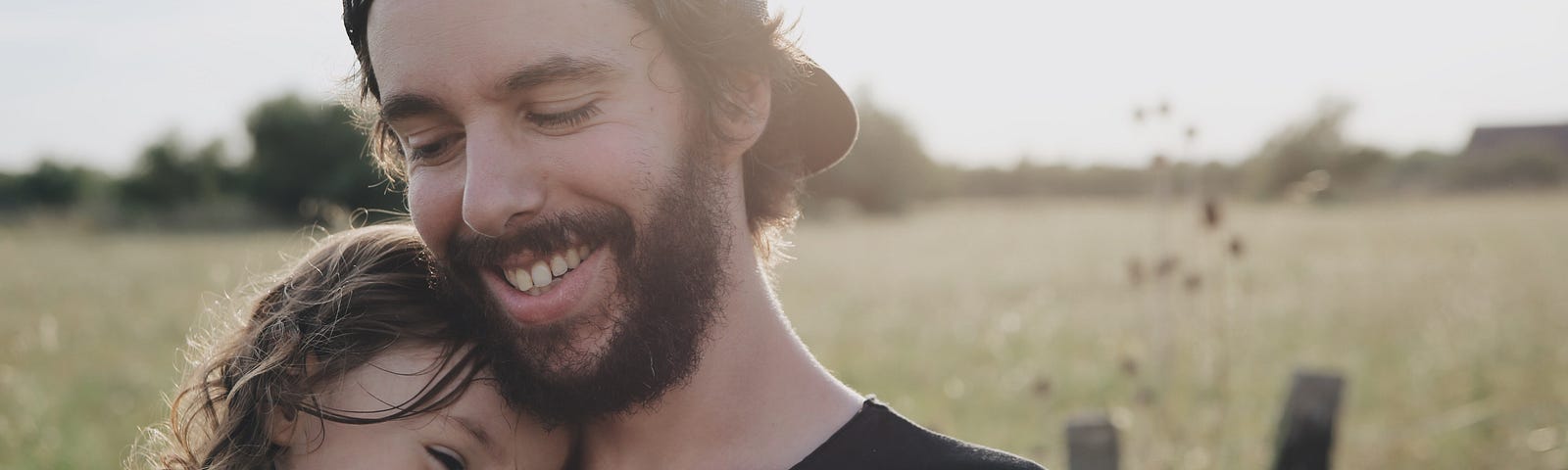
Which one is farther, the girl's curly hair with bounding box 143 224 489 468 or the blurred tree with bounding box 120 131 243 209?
Answer: the blurred tree with bounding box 120 131 243 209

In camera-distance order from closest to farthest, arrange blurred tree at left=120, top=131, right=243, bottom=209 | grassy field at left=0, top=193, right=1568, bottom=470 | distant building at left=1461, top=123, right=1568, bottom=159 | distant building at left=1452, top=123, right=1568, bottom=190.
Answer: grassy field at left=0, top=193, right=1568, bottom=470 → distant building at left=1452, top=123, right=1568, bottom=190 → distant building at left=1461, top=123, right=1568, bottom=159 → blurred tree at left=120, top=131, right=243, bottom=209

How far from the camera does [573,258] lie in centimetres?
159

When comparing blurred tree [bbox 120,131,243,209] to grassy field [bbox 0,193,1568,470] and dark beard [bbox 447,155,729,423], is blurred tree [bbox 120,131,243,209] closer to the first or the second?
grassy field [bbox 0,193,1568,470]

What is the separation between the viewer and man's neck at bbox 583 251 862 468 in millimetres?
1716

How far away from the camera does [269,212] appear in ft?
130

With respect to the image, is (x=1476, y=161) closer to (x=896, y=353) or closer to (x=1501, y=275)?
(x=1501, y=275)

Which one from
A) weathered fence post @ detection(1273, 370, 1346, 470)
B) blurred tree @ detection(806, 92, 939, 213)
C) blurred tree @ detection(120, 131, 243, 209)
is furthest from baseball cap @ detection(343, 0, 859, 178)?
blurred tree @ detection(120, 131, 243, 209)

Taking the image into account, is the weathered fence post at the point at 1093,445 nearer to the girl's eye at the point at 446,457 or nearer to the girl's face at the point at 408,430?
the girl's face at the point at 408,430

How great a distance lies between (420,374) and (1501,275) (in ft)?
44.6

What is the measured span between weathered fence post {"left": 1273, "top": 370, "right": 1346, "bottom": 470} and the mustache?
2.44 meters

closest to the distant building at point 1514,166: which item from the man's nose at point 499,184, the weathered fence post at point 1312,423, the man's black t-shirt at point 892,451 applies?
the weathered fence post at point 1312,423

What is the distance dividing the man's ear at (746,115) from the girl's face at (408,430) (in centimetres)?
62

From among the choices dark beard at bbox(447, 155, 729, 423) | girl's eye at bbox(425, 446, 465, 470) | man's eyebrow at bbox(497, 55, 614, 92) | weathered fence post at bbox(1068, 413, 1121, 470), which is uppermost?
man's eyebrow at bbox(497, 55, 614, 92)

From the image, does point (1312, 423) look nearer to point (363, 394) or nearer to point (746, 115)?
point (746, 115)
